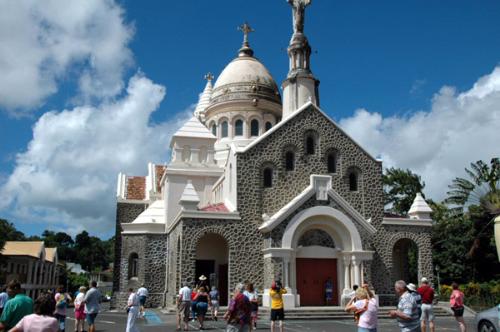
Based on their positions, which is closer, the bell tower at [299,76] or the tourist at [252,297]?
the tourist at [252,297]

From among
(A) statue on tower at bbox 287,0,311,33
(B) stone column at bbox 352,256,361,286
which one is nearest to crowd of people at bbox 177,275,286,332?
(B) stone column at bbox 352,256,361,286

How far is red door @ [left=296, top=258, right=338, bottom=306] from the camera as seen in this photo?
2700cm

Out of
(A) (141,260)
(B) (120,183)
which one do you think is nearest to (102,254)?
(B) (120,183)

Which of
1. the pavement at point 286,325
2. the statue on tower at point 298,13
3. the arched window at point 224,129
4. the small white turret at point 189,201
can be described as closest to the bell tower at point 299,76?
the statue on tower at point 298,13

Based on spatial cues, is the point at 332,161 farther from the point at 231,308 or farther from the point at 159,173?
the point at 231,308

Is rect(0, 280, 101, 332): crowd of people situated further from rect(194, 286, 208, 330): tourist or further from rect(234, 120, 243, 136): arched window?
rect(234, 120, 243, 136): arched window

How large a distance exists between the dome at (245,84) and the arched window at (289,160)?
37.1ft

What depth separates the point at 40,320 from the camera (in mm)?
6941

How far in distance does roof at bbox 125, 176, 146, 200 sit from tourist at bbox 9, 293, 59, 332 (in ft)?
105

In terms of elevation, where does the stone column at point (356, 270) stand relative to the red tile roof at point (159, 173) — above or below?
below

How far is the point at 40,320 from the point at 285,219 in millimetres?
19992

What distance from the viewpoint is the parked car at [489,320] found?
39.4 feet

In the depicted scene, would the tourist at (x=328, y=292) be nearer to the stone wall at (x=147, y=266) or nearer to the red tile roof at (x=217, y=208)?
the red tile roof at (x=217, y=208)

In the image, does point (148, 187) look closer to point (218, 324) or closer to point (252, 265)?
point (252, 265)
